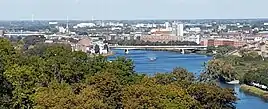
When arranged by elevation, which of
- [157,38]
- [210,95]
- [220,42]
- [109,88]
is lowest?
[157,38]

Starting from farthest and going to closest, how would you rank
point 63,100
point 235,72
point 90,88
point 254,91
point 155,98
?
point 235,72 < point 254,91 < point 90,88 < point 155,98 < point 63,100

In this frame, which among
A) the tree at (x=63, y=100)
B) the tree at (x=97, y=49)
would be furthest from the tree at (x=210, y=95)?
the tree at (x=97, y=49)

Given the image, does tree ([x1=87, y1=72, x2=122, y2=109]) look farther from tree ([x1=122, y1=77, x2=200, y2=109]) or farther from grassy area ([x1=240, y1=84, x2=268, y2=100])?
grassy area ([x1=240, y1=84, x2=268, y2=100])

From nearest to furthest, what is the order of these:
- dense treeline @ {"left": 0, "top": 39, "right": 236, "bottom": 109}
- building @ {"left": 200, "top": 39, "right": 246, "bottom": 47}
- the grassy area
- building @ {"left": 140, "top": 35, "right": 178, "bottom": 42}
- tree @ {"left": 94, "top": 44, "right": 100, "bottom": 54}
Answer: dense treeline @ {"left": 0, "top": 39, "right": 236, "bottom": 109}, the grassy area, tree @ {"left": 94, "top": 44, "right": 100, "bottom": 54}, building @ {"left": 200, "top": 39, "right": 246, "bottom": 47}, building @ {"left": 140, "top": 35, "right": 178, "bottom": 42}

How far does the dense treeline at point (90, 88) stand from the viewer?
9.55 meters

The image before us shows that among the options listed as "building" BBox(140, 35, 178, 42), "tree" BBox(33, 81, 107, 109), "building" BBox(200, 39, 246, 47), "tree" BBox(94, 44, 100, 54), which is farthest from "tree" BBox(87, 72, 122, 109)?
"building" BBox(140, 35, 178, 42)

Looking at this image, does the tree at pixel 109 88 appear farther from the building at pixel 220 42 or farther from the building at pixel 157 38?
the building at pixel 157 38

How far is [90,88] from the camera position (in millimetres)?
10703

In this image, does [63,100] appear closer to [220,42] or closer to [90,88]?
[90,88]

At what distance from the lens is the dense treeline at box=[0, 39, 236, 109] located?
955 centimetres

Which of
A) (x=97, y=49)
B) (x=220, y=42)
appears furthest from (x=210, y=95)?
(x=220, y=42)

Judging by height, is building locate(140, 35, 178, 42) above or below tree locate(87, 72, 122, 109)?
below

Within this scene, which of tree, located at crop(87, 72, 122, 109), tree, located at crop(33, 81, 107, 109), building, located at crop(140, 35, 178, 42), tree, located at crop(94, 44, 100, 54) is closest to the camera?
tree, located at crop(33, 81, 107, 109)

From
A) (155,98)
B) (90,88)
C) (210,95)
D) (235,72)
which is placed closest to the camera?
(155,98)
